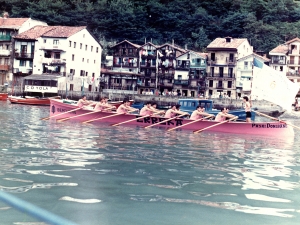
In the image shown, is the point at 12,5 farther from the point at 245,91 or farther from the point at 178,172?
the point at 178,172

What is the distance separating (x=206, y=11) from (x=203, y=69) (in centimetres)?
3148

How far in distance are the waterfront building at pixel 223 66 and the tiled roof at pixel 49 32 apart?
20619 millimetres

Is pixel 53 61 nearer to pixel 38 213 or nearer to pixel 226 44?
pixel 226 44

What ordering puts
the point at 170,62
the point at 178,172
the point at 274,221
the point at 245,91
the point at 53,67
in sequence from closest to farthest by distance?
the point at 274,221, the point at 178,172, the point at 53,67, the point at 245,91, the point at 170,62

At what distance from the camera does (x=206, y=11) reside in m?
97.2

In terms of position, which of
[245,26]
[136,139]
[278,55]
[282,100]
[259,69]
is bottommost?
[136,139]

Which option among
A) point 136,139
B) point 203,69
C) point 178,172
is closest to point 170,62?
point 203,69

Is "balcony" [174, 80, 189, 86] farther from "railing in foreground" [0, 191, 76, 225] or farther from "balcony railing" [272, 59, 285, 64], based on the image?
"railing in foreground" [0, 191, 76, 225]

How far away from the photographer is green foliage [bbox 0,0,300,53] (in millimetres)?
87562

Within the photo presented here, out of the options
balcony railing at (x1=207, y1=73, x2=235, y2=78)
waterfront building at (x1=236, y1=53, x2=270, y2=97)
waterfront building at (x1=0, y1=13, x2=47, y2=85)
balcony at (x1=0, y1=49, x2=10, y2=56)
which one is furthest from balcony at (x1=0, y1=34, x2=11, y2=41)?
waterfront building at (x1=236, y1=53, x2=270, y2=97)

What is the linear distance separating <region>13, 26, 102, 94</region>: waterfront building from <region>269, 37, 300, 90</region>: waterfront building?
96.5 ft

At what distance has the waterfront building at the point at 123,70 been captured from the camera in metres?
72.5

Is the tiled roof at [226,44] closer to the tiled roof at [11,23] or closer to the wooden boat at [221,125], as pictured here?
the tiled roof at [11,23]

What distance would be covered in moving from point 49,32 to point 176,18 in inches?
1502
